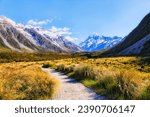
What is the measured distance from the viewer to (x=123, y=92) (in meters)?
17.2

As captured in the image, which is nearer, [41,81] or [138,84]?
[138,84]

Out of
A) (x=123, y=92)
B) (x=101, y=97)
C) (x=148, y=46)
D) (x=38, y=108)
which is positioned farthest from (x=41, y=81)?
(x=148, y=46)

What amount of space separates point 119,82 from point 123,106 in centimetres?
480

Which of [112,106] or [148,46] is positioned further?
[148,46]

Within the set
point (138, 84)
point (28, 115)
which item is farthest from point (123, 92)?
point (28, 115)

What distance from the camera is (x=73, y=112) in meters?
12.5

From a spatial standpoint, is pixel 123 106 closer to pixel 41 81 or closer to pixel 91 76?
pixel 41 81

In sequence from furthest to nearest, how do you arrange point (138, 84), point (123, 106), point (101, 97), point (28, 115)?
point (101, 97) < point (138, 84) < point (123, 106) < point (28, 115)

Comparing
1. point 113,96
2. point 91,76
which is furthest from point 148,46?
point 113,96

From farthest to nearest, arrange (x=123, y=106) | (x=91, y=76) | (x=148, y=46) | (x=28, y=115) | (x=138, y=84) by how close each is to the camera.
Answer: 1. (x=148, y=46)
2. (x=91, y=76)
3. (x=138, y=84)
4. (x=123, y=106)
5. (x=28, y=115)

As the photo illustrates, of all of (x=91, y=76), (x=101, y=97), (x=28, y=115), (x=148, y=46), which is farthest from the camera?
(x=148, y=46)

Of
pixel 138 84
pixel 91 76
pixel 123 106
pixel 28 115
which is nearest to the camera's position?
pixel 28 115

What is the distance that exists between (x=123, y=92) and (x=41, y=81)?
4987mm

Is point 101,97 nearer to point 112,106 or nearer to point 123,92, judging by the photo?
point 123,92
